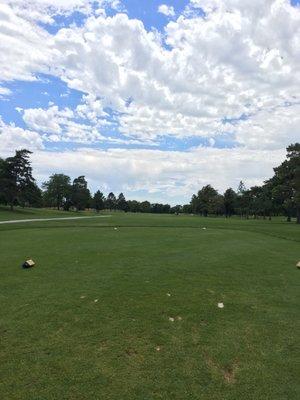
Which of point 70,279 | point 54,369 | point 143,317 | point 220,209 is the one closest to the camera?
point 54,369

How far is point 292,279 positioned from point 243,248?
6759 mm

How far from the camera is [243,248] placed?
1920 cm

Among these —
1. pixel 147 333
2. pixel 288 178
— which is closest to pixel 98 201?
pixel 288 178

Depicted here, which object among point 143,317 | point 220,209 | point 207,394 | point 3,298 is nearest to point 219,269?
point 143,317

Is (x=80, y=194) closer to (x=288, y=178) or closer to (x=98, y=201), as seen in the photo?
(x=98, y=201)

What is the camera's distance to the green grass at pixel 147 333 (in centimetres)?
586

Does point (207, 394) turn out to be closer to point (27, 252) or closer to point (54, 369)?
point (54, 369)

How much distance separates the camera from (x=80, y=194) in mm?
137000

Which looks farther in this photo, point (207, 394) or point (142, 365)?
point (142, 365)

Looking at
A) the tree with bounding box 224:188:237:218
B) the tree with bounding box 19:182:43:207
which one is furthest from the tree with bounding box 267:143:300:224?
the tree with bounding box 224:188:237:218

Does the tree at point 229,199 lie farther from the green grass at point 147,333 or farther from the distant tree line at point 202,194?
the green grass at point 147,333

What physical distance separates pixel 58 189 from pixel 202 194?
46.6 meters

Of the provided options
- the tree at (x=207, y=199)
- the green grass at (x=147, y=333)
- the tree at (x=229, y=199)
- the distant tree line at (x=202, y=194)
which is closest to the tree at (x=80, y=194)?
the distant tree line at (x=202, y=194)

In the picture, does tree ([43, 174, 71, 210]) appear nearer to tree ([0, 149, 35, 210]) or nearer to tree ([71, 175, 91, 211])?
tree ([71, 175, 91, 211])
